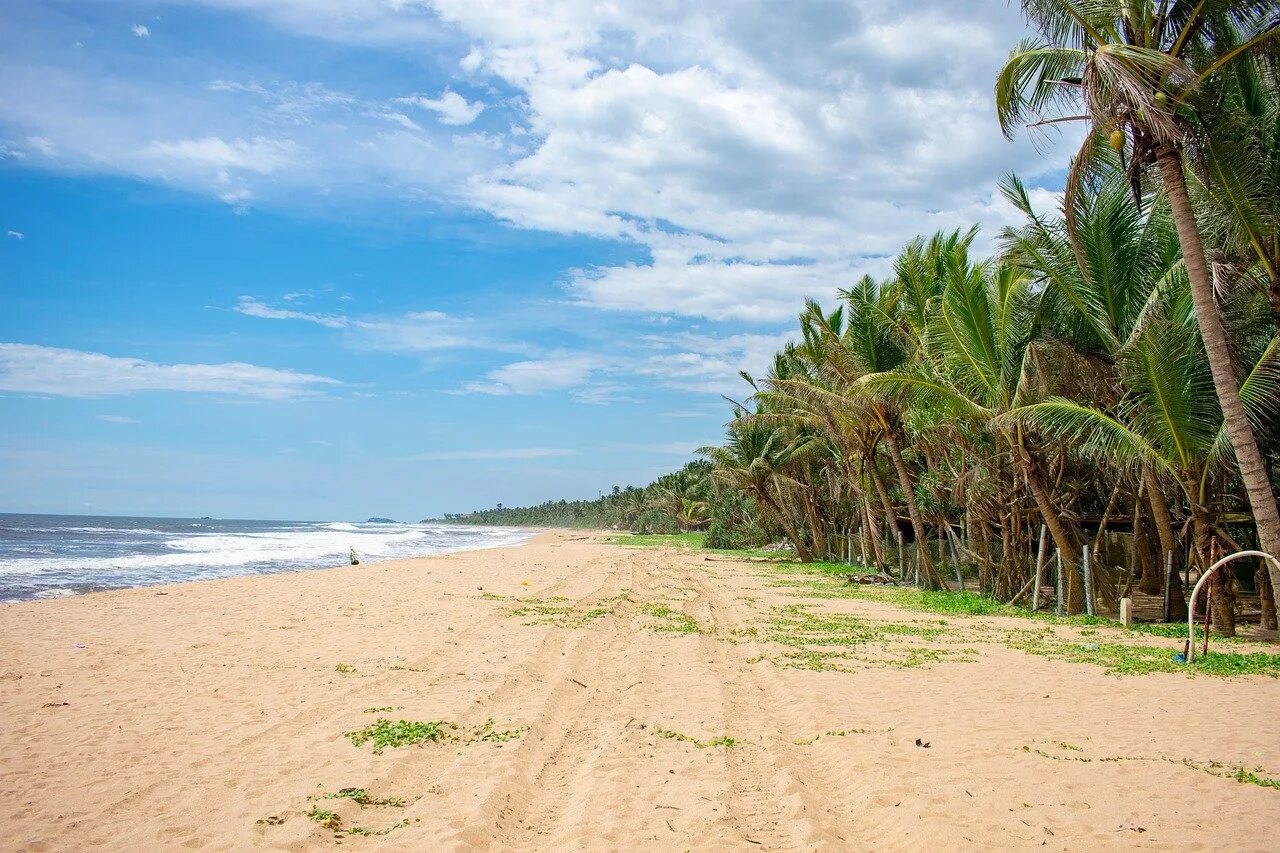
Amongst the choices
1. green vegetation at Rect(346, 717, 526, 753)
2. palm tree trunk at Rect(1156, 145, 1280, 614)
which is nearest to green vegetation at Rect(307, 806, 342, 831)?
green vegetation at Rect(346, 717, 526, 753)

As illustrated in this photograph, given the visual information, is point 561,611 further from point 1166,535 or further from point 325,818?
point 1166,535

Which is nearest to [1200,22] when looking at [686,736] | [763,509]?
[686,736]

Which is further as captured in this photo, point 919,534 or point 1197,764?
point 919,534

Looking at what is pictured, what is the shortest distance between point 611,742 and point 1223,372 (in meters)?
7.80

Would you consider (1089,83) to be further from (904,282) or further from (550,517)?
(550,517)

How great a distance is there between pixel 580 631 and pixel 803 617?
Result: 160 inches

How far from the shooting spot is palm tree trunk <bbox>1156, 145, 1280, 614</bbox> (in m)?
8.34

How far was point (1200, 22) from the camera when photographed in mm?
8742

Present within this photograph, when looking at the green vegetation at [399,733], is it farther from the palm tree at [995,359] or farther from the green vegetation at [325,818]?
the palm tree at [995,359]

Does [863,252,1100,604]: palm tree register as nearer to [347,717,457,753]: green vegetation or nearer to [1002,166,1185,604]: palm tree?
[1002,166,1185,604]: palm tree

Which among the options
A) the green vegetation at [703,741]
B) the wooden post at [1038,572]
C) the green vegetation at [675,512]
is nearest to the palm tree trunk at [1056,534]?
the wooden post at [1038,572]

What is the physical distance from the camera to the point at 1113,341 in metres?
12.0

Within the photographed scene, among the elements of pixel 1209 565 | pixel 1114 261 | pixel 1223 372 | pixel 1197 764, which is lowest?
pixel 1197 764

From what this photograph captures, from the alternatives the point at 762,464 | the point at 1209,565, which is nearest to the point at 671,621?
the point at 1209,565
